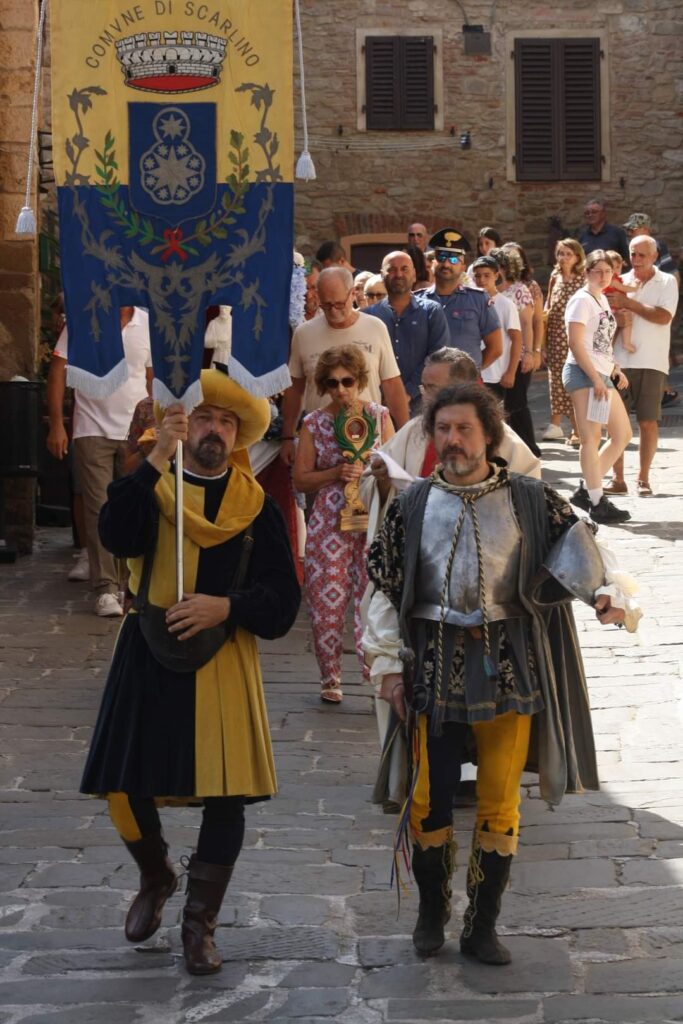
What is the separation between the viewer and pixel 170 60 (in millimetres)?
5418

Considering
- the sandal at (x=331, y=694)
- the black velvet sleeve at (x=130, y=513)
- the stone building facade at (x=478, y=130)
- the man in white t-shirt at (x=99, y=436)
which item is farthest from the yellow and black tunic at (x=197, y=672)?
the stone building facade at (x=478, y=130)

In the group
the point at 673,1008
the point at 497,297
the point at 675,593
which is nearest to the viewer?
the point at 673,1008

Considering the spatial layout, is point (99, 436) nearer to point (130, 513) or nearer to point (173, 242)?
point (173, 242)

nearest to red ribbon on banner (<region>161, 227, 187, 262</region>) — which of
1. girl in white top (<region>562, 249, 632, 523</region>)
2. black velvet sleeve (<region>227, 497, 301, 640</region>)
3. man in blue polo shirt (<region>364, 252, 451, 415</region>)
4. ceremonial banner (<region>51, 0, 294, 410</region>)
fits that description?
ceremonial banner (<region>51, 0, 294, 410</region>)

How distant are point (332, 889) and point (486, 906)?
0.90m

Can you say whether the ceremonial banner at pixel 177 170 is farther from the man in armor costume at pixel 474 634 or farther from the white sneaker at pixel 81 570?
the white sneaker at pixel 81 570

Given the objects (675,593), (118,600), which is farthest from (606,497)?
(118,600)

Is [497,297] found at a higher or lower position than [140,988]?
higher

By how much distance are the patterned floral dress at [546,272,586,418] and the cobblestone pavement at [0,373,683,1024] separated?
26.1 ft

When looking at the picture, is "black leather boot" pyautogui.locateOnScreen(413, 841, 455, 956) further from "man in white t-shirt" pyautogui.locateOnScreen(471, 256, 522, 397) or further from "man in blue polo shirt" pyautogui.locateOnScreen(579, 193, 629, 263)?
"man in blue polo shirt" pyautogui.locateOnScreen(579, 193, 629, 263)

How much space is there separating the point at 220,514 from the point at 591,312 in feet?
25.8

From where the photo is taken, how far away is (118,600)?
10.6m

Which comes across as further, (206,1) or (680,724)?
(680,724)

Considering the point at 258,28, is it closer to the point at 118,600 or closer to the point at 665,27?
the point at 118,600
